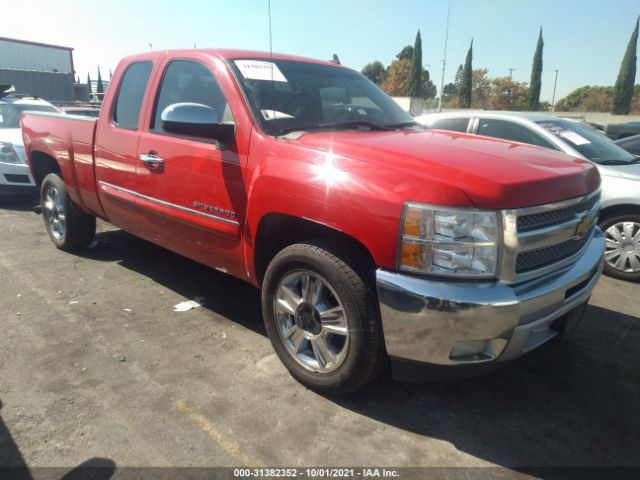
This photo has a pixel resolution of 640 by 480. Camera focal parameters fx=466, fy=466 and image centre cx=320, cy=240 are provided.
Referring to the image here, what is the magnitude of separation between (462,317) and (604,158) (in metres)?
4.14

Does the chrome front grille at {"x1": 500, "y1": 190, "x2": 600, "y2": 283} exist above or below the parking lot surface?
above

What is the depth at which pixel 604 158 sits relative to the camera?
509 centimetres

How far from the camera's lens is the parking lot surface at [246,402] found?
222 cm

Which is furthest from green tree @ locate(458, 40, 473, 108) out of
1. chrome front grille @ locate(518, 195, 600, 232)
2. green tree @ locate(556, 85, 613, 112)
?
chrome front grille @ locate(518, 195, 600, 232)

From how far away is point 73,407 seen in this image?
2506 millimetres

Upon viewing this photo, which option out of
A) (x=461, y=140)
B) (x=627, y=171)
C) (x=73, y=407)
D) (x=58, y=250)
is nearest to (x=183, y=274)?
(x=58, y=250)

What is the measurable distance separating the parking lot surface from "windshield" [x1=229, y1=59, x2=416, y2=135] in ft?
5.09

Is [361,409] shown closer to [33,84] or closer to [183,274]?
[183,274]

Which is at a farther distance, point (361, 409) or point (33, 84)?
point (33, 84)

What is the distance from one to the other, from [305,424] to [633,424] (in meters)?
1.75

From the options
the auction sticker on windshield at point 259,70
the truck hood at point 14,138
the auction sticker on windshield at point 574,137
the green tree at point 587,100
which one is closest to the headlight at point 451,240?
the auction sticker on windshield at point 259,70

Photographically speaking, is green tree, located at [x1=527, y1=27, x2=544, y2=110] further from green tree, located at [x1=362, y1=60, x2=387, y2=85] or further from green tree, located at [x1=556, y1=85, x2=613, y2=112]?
green tree, located at [x1=362, y1=60, x2=387, y2=85]

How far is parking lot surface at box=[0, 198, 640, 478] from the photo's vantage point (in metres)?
2.22

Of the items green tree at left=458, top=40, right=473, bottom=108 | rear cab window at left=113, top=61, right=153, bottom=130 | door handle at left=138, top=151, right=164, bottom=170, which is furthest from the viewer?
green tree at left=458, top=40, right=473, bottom=108
